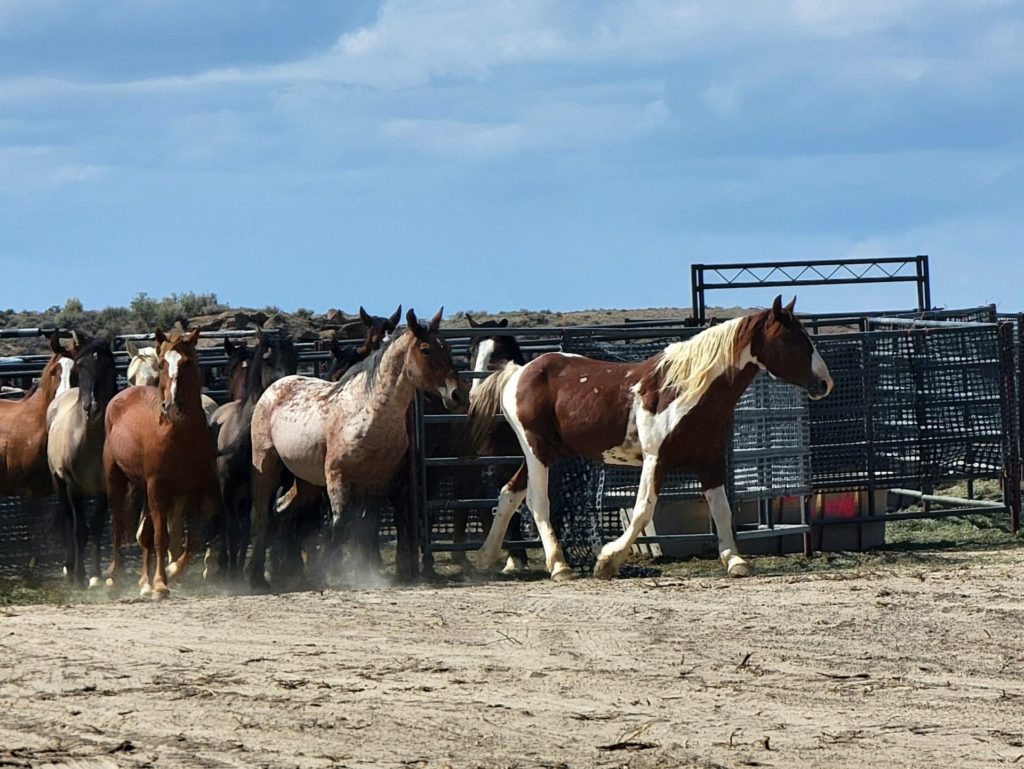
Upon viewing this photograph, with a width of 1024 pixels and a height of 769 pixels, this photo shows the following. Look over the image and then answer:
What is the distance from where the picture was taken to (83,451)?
11.8 m

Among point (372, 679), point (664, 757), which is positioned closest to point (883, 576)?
point (372, 679)

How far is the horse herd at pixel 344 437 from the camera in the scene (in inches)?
430

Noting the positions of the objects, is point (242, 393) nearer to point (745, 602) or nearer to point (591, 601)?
point (591, 601)

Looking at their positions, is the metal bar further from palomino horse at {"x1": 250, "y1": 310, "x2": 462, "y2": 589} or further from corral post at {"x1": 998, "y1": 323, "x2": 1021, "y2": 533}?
palomino horse at {"x1": 250, "y1": 310, "x2": 462, "y2": 589}

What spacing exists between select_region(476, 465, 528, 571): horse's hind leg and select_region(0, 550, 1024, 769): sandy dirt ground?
1.50 metres

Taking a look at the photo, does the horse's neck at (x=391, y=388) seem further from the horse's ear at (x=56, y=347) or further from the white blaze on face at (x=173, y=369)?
the horse's ear at (x=56, y=347)

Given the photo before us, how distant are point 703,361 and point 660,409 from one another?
0.47m

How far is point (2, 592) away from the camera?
11.7 meters

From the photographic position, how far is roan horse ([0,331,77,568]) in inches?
494

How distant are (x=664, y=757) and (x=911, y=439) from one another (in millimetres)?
8897

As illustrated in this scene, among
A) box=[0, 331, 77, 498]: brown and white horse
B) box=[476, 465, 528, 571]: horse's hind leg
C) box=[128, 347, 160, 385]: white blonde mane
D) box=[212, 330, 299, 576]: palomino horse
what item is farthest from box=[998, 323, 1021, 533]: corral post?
box=[0, 331, 77, 498]: brown and white horse

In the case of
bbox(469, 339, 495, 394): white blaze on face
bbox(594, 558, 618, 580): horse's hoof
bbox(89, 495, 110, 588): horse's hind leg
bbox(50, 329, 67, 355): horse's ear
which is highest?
bbox(50, 329, 67, 355): horse's ear

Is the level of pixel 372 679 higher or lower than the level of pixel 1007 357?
lower

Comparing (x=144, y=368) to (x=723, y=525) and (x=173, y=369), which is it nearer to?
(x=173, y=369)
